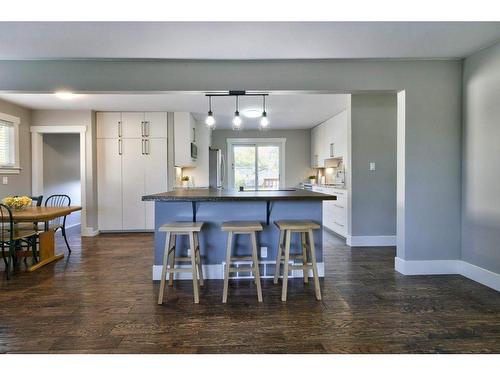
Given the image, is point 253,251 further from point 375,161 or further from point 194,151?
point 194,151

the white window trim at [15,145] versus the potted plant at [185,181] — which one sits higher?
the white window trim at [15,145]

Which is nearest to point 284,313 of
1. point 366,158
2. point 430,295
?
point 430,295

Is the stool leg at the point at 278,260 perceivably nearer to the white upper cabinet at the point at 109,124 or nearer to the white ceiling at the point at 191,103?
the white ceiling at the point at 191,103

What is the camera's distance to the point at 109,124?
17.9 ft

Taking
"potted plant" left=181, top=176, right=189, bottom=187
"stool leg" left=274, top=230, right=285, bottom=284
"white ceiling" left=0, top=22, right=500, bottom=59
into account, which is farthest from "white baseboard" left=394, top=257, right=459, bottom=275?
"potted plant" left=181, top=176, right=189, bottom=187

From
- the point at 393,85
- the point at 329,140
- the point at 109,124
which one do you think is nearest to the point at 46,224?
the point at 109,124

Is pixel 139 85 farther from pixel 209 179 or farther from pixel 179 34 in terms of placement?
pixel 209 179

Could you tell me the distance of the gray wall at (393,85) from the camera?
299 cm

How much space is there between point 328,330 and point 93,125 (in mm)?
5279

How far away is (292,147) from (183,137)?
3.30 m

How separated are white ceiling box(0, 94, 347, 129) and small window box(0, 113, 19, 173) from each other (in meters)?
0.34

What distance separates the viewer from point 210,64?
3025 millimetres

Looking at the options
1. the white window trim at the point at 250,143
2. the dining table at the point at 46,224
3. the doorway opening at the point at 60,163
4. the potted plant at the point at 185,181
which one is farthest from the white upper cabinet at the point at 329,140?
the doorway opening at the point at 60,163

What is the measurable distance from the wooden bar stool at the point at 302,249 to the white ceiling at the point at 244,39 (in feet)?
5.46
